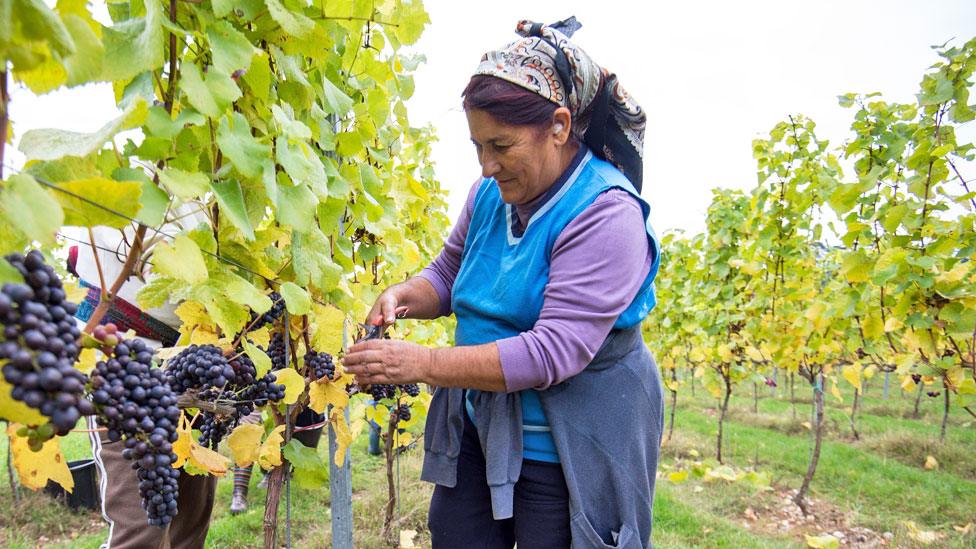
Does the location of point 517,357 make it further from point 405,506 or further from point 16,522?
point 16,522

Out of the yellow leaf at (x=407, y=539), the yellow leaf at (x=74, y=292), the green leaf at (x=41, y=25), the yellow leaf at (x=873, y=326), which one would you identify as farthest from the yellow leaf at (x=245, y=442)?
the yellow leaf at (x=873, y=326)

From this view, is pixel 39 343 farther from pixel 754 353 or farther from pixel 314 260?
pixel 754 353

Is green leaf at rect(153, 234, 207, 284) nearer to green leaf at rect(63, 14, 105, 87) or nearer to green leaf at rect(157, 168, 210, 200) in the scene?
green leaf at rect(157, 168, 210, 200)

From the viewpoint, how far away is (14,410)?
2.32ft

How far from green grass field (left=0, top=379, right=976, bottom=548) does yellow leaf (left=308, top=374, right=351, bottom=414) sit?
8.25 feet

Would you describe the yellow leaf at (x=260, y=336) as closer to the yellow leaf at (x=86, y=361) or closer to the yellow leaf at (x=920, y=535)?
the yellow leaf at (x=86, y=361)

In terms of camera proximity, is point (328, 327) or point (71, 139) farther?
point (328, 327)

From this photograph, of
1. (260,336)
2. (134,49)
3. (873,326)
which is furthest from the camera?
(873,326)

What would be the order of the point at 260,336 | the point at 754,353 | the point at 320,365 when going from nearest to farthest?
the point at 260,336
the point at 320,365
the point at 754,353

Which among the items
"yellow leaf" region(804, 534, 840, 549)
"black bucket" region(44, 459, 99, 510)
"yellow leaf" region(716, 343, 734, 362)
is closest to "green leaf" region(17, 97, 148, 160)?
"black bucket" region(44, 459, 99, 510)

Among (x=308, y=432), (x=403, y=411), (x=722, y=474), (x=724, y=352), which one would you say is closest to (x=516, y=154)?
(x=403, y=411)

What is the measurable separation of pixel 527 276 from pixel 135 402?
1.08m

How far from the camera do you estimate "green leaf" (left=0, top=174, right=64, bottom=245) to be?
687 millimetres

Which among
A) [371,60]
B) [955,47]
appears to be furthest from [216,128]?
[955,47]
